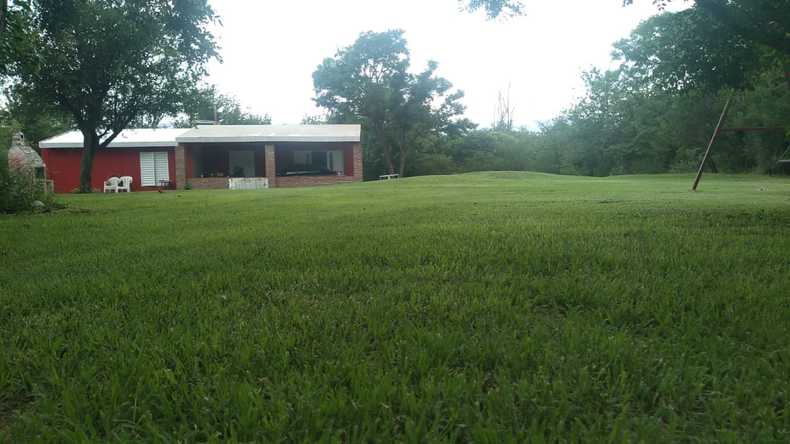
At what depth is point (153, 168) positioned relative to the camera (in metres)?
27.5

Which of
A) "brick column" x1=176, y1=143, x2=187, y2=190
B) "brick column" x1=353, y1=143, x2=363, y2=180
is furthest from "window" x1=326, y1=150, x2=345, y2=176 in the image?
"brick column" x1=176, y1=143, x2=187, y2=190

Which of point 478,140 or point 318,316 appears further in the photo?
point 478,140

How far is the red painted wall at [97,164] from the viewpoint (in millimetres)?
27125

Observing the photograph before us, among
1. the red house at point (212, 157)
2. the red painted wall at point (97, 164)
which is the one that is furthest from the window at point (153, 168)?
the red painted wall at point (97, 164)

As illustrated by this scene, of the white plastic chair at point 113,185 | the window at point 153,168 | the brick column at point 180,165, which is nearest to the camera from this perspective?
the white plastic chair at point 113,185

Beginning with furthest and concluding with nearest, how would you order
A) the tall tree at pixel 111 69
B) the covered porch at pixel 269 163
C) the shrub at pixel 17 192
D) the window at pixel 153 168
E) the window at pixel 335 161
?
the window at pixel 335 161 → the window at pixel 153 168 → the covered porch at pixel 269 163 → the tall tree at pixel 111 69 → the shrub at pixel 17 192

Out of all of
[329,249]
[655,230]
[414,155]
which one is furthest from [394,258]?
[414,155]

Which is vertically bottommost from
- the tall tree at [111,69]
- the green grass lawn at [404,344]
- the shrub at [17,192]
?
the green grass lawn at [404,344]

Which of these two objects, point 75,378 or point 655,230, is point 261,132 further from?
point 75,378

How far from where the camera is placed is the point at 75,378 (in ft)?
6.05

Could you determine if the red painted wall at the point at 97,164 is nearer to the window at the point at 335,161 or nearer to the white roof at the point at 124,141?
the white roof at the point at 124,141

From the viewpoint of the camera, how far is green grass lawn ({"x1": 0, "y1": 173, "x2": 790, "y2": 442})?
154 centimetres

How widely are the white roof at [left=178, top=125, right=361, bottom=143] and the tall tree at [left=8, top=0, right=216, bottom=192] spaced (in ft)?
17.9

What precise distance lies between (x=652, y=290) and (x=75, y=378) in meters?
2.67
